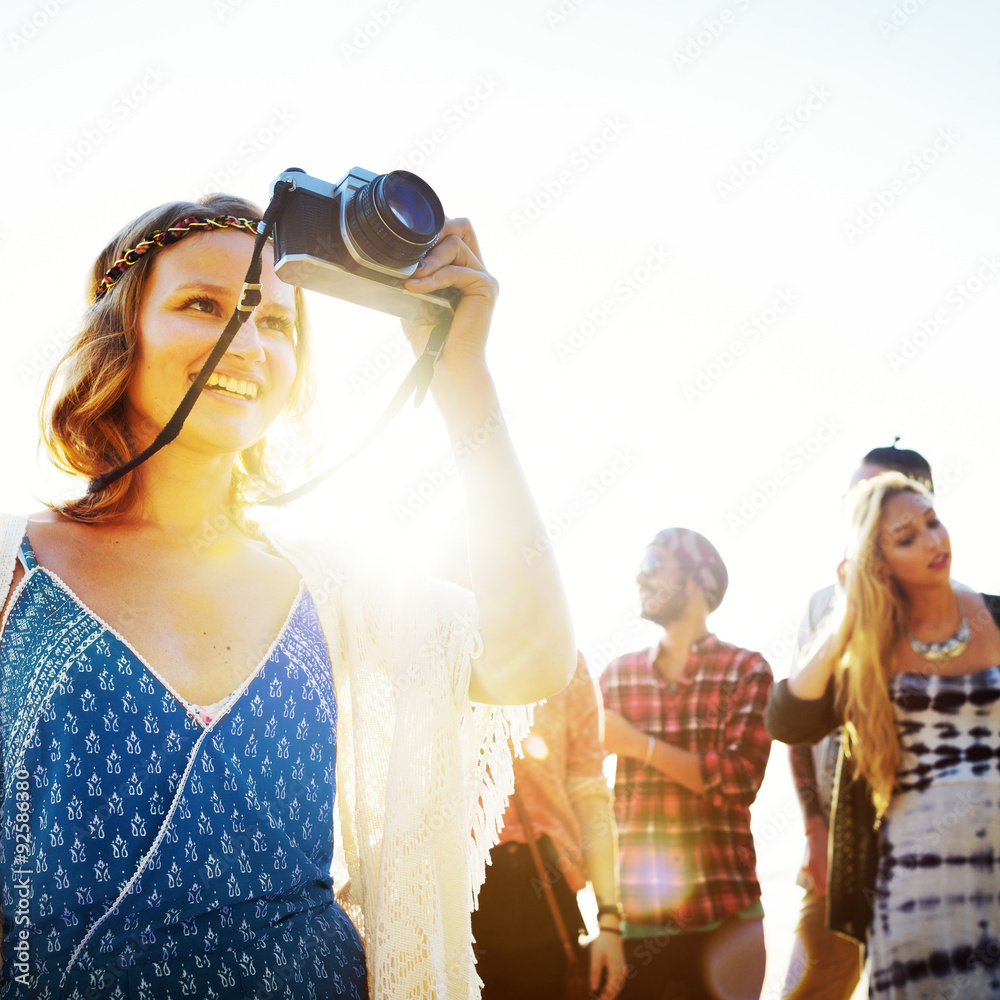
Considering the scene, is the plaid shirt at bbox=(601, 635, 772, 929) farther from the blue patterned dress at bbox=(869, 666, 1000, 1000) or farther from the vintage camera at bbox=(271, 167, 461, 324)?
the vintage camera at bbox=(271, 167, 461, 324)

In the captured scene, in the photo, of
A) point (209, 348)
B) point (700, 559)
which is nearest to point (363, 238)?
point (209, 348)

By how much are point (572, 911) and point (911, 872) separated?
928 mm

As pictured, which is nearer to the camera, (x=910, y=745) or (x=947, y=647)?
(x=910, y=745)

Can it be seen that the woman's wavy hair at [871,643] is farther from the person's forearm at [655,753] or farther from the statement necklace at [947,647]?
the person's forearm at [655,753]

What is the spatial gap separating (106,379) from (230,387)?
0.78 ft

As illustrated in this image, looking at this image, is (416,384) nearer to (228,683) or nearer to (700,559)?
(228,683)

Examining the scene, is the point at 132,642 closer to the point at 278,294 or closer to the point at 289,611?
the point at 289,611

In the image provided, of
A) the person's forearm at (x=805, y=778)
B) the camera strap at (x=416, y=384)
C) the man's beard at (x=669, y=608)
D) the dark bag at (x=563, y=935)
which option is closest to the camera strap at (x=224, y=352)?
the camera strap at (x=416, y=384)

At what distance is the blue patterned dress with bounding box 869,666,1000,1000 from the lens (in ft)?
7.25

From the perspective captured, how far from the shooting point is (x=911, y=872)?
2.30m

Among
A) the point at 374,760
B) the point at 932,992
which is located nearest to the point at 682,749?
the point at 932,992

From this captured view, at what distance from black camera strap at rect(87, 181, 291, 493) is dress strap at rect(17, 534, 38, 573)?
132 millimetres

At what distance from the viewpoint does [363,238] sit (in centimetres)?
130

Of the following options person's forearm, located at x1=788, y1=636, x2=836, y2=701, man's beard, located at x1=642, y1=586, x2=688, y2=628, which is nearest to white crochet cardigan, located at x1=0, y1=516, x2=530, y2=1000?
person's forearm, located at x1=788, y1=636, x2=836, y2=701
